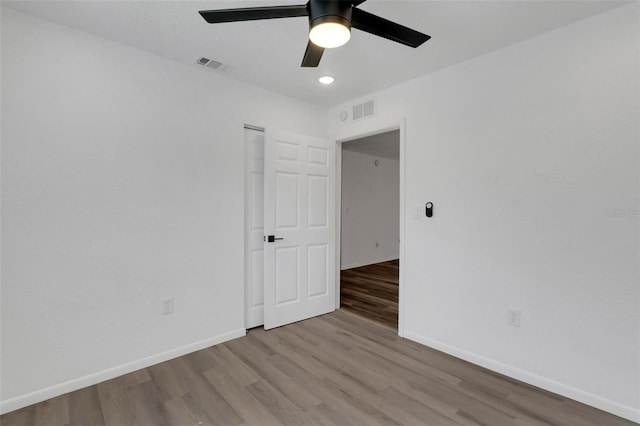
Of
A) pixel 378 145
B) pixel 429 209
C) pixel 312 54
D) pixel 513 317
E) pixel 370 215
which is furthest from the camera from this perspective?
pixel 370 215

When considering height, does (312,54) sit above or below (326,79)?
below

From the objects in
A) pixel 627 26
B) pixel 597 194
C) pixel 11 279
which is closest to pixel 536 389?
pixel 597 194

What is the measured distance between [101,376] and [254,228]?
1.70m

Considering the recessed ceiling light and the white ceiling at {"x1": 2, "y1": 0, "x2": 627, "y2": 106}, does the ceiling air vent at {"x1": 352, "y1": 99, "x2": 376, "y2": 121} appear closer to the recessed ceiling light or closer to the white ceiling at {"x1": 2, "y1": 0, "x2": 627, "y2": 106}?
the white ceiling at {"x1": 2, "y1": 0, "x2": 627, "y2": 106}

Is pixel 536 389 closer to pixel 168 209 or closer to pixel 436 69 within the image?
pixel 436 69

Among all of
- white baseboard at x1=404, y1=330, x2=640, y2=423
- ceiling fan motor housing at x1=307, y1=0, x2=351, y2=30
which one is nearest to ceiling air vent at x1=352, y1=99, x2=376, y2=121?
ceiling fan motor housing at x1=307, y1=0, x2=351, y2=30

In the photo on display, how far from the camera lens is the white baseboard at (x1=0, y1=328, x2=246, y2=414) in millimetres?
1972

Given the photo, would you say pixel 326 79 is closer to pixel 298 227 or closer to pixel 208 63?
pixel 208 63

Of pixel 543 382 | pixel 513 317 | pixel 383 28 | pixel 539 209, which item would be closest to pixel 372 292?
pixel 513 317

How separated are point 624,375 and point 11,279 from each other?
3.90 metres

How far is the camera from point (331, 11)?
4.73 ft

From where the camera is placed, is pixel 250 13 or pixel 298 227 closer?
pixel 250 13

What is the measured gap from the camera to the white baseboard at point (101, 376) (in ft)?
6.47

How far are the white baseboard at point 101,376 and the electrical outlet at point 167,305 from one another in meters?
0.33
